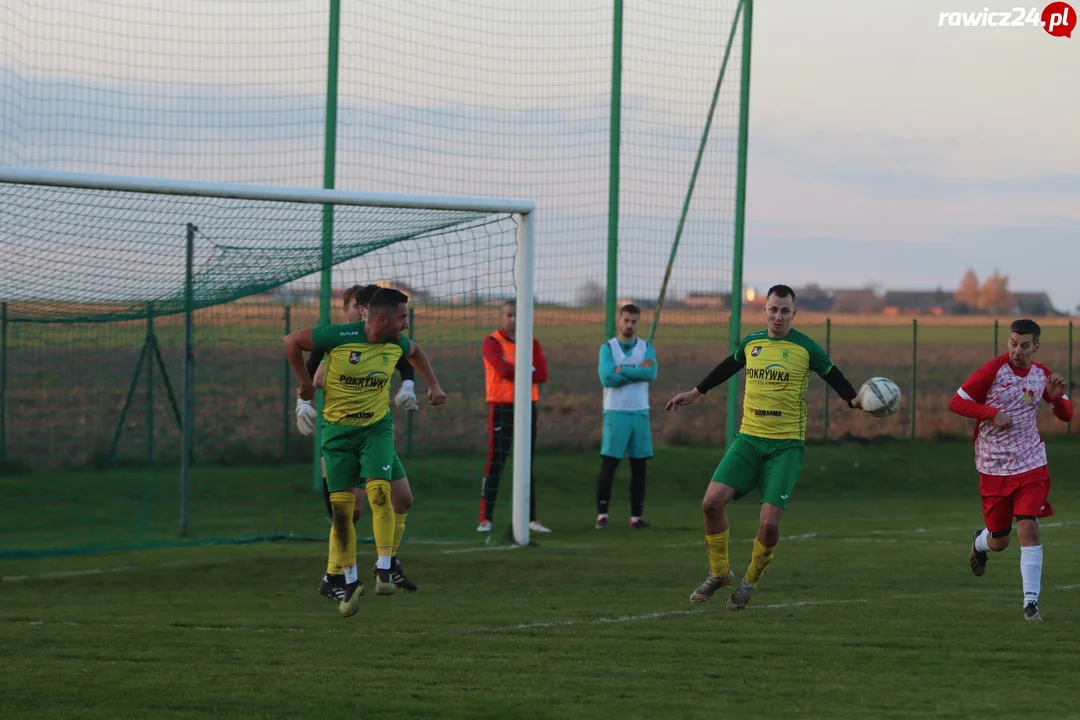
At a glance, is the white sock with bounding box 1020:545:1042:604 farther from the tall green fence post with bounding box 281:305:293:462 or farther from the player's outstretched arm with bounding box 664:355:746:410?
the tall green fence post with bounding box 281:305:293:462

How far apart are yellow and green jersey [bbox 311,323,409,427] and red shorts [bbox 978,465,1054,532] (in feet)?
13.3

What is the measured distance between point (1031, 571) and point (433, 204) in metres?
5.93

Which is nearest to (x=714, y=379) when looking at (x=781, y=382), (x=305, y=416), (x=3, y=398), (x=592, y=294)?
(x=781, y=382)

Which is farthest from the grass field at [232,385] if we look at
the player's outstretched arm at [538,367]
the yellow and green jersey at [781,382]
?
the yellow and green jersey at [781,382]

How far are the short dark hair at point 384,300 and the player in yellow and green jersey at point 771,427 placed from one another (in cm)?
195

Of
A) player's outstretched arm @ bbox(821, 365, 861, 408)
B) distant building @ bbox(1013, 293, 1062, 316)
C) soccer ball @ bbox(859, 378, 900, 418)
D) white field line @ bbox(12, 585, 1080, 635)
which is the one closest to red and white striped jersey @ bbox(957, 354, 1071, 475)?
soccer ball @ bbox(859, 378, 900, 418)

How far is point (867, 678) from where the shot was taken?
6789 millimetres

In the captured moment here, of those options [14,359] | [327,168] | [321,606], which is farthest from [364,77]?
[321,606]

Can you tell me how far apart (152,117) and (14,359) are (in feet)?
17.7

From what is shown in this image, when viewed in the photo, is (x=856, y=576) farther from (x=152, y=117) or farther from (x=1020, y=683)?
(x=152, y=117)

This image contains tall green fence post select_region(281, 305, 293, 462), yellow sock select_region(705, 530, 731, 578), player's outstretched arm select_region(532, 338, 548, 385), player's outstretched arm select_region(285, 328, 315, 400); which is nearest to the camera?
player's outstretched arm select_region(285, 328, 315, 400)

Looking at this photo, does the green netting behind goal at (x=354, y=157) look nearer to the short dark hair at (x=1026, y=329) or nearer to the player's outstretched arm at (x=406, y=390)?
the player's outstretched arm at (x=406, y=390)

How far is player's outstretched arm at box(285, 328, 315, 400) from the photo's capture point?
28.7 ft

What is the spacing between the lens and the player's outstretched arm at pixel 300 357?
873cm
